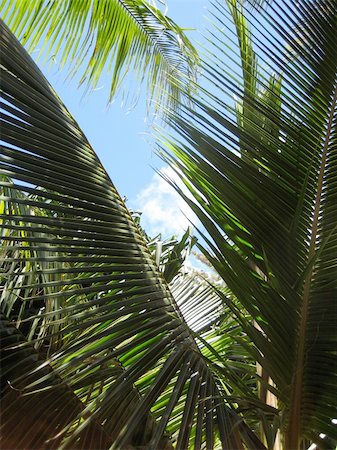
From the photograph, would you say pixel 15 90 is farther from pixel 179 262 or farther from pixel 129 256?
pixel 179 262

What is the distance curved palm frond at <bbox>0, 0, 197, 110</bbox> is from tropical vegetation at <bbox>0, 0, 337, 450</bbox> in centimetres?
78

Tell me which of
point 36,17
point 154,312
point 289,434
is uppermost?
point 36,17

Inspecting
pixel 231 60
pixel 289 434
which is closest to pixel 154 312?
pixel 289 434

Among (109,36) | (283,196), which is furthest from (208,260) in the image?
(109,36)

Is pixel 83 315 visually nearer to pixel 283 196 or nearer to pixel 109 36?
pixel 283 196

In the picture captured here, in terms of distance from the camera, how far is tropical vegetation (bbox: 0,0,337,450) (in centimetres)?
91

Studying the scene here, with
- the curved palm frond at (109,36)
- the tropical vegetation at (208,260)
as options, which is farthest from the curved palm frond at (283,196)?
the curved palm frond at (109,36)

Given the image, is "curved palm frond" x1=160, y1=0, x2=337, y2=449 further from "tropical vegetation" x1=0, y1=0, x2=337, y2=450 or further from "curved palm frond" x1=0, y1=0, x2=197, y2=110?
"curved palm frond" x1=0, y1=0, x2=197, y2=110

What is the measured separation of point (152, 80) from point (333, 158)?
58.2 inches

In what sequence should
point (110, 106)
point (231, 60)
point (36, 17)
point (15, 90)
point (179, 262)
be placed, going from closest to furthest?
1. point (15, 90)
2. point (231, 60)
3. point (179, 262)
4. point (36, 17)
5. point (110, 106)

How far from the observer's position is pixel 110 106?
2.34 metres

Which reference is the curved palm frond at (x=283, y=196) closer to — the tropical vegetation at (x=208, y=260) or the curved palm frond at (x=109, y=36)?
the tropical vegetation at (x=208, y=260)

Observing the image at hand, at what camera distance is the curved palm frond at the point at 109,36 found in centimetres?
204

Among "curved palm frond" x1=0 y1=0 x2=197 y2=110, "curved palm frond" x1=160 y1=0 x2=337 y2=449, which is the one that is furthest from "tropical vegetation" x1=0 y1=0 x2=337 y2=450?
"curved palm frond" x1=0 y1=0 x2=197 y2=110
